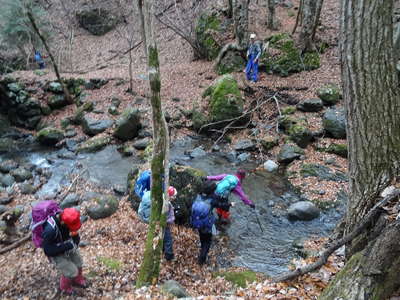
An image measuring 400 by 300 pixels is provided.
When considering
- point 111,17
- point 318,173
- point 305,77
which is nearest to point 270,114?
point 305,77

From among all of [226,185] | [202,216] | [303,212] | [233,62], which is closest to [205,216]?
[202,216]

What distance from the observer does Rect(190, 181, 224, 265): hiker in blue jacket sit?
6945 mm

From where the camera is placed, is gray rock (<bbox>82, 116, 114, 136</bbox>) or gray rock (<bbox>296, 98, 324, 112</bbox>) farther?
gray rock (<bbox>82, 116, 114, 136</bbox>)

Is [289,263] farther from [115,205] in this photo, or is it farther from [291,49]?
[291,49]

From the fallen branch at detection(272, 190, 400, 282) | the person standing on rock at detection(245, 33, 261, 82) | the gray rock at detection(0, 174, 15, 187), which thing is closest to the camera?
the fallen branch at detection(272, 190, 400, 282)

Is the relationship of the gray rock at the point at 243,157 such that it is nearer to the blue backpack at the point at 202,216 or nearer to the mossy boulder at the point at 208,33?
the blue backpack at the point at 202,216

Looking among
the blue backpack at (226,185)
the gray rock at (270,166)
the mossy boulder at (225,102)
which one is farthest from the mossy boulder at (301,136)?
the blue backpack at (226,185)

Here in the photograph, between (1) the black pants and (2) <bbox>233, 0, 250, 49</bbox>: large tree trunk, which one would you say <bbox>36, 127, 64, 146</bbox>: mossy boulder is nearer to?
(2) <bbox>233, 0, 250, 49</bbox>: large tree trunk

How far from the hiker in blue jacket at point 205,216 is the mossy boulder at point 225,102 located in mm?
7165

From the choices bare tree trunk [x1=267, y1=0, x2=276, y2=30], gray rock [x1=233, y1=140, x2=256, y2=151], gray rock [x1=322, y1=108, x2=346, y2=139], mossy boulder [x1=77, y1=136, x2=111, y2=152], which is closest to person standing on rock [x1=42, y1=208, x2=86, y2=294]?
gray rock [x1=233, y1=140, x2=256, y2=151]

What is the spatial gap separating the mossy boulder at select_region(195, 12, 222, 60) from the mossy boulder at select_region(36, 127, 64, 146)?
955 centimetres

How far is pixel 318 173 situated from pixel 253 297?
7260 millimetres

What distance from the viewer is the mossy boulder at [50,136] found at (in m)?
15.9

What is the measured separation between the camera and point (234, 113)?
1435cm
